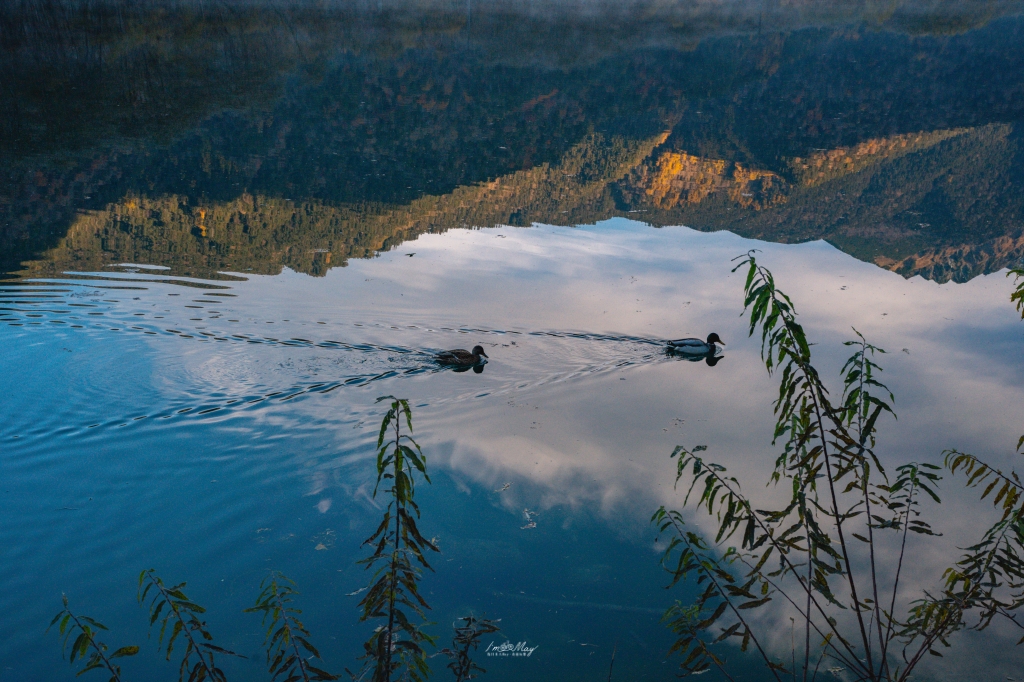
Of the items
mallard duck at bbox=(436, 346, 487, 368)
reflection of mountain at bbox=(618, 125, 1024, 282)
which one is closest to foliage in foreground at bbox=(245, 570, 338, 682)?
mallard duck at bbox=(436, 346, 487, 368)

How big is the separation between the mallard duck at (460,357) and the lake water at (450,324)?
0.30 m

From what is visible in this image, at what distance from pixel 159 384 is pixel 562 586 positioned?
715 centimetres

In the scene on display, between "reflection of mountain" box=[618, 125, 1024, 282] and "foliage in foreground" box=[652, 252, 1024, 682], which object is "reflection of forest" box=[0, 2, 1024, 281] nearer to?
"reflection of mountain" box=[618, 125, 1024, 282]

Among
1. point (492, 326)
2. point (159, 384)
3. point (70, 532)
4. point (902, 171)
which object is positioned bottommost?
point (70, 532)

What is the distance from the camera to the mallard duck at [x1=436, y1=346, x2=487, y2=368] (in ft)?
42.3

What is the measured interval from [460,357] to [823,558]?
672 centimetres

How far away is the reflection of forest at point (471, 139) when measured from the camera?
70.8ft

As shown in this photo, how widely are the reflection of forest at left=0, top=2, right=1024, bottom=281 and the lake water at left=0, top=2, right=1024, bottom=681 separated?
222mm

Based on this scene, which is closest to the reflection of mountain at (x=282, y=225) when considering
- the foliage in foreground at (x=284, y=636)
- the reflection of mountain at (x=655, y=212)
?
the reflection of mountain at (x=655, y=212)

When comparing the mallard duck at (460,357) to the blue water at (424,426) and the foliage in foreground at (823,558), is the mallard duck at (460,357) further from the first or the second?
the foliage in foreground at (823,558)

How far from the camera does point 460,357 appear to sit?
1299 cm

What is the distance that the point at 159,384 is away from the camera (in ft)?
38.4

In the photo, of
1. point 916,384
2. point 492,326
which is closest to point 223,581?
point 492,326

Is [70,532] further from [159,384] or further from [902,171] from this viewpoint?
[902,171]
